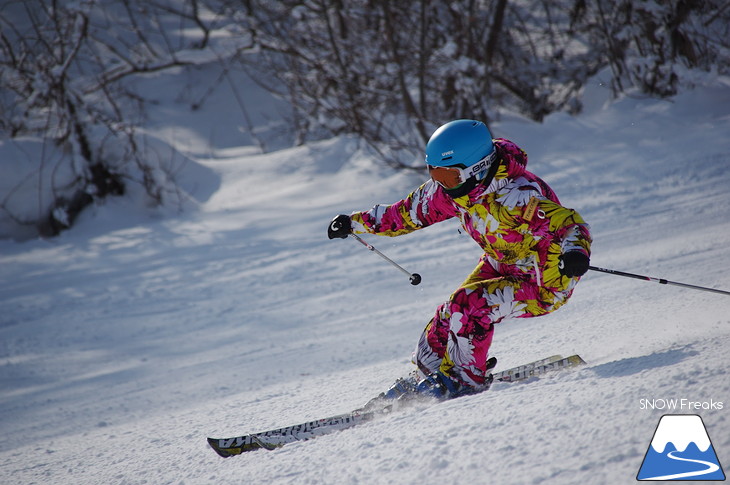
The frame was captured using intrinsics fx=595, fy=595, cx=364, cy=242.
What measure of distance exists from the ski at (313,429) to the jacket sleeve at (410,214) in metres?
0.90

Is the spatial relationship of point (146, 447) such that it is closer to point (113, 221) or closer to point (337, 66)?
point (113, 221)

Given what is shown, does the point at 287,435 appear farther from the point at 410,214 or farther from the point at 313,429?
the point at 410,214

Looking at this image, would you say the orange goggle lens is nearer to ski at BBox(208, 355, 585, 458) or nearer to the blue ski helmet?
the blue ski helmet

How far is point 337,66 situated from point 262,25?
165cm

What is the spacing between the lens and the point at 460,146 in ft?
8.73

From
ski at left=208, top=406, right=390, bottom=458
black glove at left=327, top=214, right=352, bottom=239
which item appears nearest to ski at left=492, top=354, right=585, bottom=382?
ski at left=208, top=406, right=390, bottom=458

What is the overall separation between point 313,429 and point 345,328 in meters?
1.93

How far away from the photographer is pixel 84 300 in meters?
6.14

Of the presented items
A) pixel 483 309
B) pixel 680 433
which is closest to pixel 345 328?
pixel 483 309

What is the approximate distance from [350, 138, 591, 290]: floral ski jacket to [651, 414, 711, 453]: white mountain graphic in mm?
770

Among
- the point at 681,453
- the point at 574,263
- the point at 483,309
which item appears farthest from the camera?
the point at 483,309

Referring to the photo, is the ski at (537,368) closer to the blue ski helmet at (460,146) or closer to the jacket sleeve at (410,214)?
the jacket sleeve at (410,214)

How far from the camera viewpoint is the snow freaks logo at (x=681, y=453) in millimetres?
1730

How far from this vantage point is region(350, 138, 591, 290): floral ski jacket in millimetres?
2652
